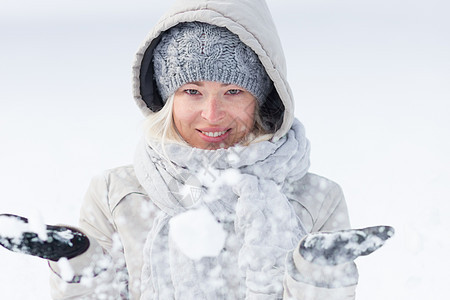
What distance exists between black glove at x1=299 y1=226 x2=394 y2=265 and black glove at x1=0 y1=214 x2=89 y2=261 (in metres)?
0.58

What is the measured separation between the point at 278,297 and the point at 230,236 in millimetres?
215

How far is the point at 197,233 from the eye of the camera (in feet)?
4.98

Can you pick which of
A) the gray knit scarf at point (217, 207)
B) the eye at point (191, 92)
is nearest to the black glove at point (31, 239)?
the gray knit scarf at point (217, 207)

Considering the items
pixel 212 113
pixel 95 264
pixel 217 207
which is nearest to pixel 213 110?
pixel 212 113

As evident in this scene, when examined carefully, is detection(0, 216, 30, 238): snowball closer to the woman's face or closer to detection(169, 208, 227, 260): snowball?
detection(169, 208, 227, 260): snowball

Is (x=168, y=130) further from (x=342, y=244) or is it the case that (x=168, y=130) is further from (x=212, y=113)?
(x=342, y=244)

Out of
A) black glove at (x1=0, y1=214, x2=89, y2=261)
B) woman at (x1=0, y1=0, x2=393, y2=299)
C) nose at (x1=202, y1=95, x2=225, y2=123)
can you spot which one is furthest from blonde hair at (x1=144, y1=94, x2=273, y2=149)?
black glove at (x1=0, y1=214, x2=89, y2=261)

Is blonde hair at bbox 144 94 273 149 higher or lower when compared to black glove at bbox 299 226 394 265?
higher

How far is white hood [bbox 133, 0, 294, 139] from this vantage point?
146 cm

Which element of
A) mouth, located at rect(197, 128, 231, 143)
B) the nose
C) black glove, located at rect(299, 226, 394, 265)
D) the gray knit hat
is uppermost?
the gray knit hat

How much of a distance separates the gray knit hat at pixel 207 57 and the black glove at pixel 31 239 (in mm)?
494

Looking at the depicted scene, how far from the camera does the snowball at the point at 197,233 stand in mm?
1521

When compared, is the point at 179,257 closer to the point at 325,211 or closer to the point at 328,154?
the point at 325,211

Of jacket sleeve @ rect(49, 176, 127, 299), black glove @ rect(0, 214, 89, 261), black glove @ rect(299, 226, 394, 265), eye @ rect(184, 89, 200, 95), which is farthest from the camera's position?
eye @ rect(184, 89, 200, 95)
